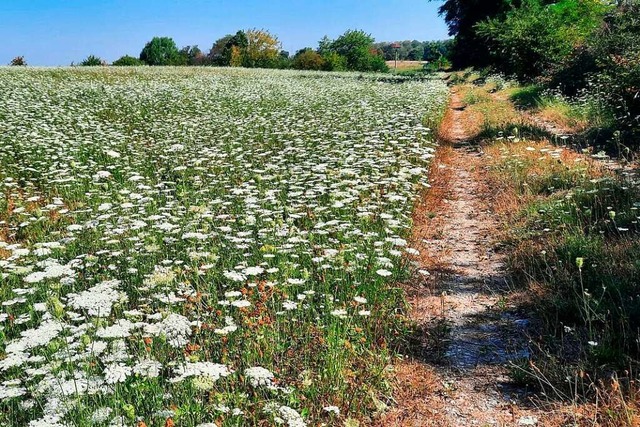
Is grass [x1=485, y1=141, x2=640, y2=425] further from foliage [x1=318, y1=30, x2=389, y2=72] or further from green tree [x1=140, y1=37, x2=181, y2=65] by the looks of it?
green tree [x1=140, y1=37, x2=181, y2=65]

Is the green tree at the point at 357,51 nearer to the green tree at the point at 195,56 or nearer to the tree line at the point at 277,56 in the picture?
the tree line at the point at 277,56

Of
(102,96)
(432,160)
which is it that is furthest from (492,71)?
(432,160)

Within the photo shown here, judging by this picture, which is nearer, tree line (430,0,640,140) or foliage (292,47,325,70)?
tree line (430,0,640,140)

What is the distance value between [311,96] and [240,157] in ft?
48.8

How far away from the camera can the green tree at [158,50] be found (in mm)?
104500

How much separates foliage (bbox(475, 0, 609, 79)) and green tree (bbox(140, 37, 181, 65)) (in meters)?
83.3

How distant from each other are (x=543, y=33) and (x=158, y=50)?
10224cm

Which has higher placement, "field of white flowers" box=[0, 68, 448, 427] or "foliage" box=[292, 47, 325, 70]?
"foliage" box=[292, 47, 325, 70]

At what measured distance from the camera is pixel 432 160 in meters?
10.8

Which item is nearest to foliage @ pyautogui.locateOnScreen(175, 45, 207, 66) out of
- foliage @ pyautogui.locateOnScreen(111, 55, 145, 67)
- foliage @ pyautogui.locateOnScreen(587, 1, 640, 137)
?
foliage @ pyautogui.locateOnScreen(111, 55, 145, 67)

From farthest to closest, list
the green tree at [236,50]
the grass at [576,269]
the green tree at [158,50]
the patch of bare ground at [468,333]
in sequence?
the green tree at [158,50] < the green tree at [236,50] < the grass at [576,269] < the patch of bare ground at [468,333]

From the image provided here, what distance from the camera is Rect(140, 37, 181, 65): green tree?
104m

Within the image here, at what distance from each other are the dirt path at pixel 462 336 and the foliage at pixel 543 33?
19841 millimetres

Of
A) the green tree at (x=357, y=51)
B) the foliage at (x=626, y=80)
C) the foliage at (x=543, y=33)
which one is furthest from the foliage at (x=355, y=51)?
the foliage at (x=626, y=80)
